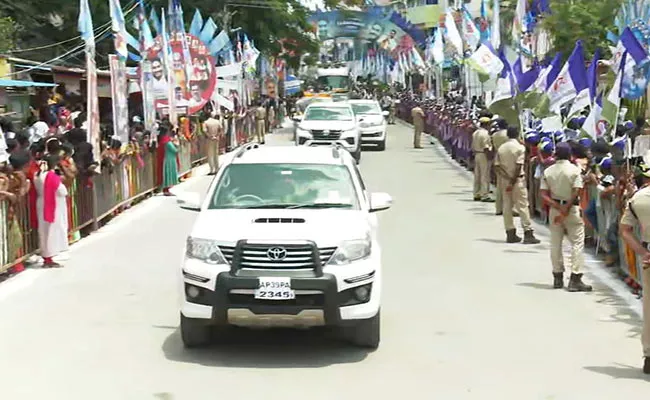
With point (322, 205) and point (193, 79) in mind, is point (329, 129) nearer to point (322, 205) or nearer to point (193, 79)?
point (193, 79)

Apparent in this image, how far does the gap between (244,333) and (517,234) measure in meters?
8.26

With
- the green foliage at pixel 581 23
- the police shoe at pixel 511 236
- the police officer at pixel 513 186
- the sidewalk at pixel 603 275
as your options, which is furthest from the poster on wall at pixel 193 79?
the green foliage at pixel 581 23

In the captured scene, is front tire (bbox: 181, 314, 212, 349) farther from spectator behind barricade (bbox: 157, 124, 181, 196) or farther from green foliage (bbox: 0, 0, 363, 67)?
green foliage (bbox: 0, 0, 363, 67)

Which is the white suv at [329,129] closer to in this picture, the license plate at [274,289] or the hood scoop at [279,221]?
the hood scoop at [279,221]

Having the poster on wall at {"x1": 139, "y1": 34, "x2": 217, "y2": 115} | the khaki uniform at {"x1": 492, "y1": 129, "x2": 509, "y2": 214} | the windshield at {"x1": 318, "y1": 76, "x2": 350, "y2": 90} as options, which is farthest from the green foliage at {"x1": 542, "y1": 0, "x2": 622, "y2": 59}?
the windshield at {"x1": 318, "y1": 76, "x2": 350, "y2": 90}

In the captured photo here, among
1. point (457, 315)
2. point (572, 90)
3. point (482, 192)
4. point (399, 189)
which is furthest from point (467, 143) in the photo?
point (457, 315)

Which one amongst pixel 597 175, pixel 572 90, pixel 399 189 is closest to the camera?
pixel 597 175

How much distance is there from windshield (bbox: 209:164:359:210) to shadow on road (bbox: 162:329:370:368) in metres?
1.20

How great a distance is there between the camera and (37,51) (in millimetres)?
41562

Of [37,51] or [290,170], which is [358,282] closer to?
[290,170]

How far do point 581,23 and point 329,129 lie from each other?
14328mm

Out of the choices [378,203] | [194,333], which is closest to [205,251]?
[194,333]

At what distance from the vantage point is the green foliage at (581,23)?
4041cm

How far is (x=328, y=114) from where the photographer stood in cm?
3309
